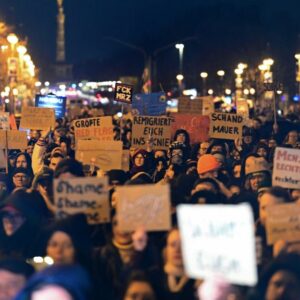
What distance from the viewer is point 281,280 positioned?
5.69 meters

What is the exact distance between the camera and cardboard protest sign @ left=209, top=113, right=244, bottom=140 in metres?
14.7

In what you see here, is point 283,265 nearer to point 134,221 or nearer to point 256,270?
point 256,270

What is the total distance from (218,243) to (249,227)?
20 centimetres

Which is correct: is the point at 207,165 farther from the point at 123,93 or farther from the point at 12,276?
the point at 123,93

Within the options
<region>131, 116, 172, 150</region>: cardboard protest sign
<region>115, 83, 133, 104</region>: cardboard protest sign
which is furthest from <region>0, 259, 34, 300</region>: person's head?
<region>115, 83, 133, 104</region>: cardboard protest sign

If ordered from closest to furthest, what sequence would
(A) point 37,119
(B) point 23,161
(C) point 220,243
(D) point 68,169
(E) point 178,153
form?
(C) point 220,243 < (D) point 68,169 < (B) point 23,161 < (E) point 178,153 < (A) point 37,119

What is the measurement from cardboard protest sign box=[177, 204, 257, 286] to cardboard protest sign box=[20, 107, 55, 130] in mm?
9452

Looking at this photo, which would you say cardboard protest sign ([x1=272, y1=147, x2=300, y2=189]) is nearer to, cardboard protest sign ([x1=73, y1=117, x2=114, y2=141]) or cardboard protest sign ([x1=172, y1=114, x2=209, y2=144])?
cardboard protest sign ([x1=73, y1=117, x2=114, y2=141])

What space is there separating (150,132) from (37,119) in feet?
6.68

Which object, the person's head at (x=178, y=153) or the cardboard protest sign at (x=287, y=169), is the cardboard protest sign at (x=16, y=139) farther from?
the cardboard protest sign at (x=287, y=169)

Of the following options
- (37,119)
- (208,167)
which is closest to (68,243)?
(208,167)

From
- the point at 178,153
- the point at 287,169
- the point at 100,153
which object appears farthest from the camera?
the point at 178,153

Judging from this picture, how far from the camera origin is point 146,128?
14.1 meters

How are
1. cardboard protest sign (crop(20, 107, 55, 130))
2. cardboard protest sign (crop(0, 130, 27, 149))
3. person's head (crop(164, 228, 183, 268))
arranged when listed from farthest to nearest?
cardboard protest sign (crop(20, 107, 55, 130)) < cardboard protest sign (crop(0, 130, 27, 149)) < person's head (crop(164, 228, 183, 268))
